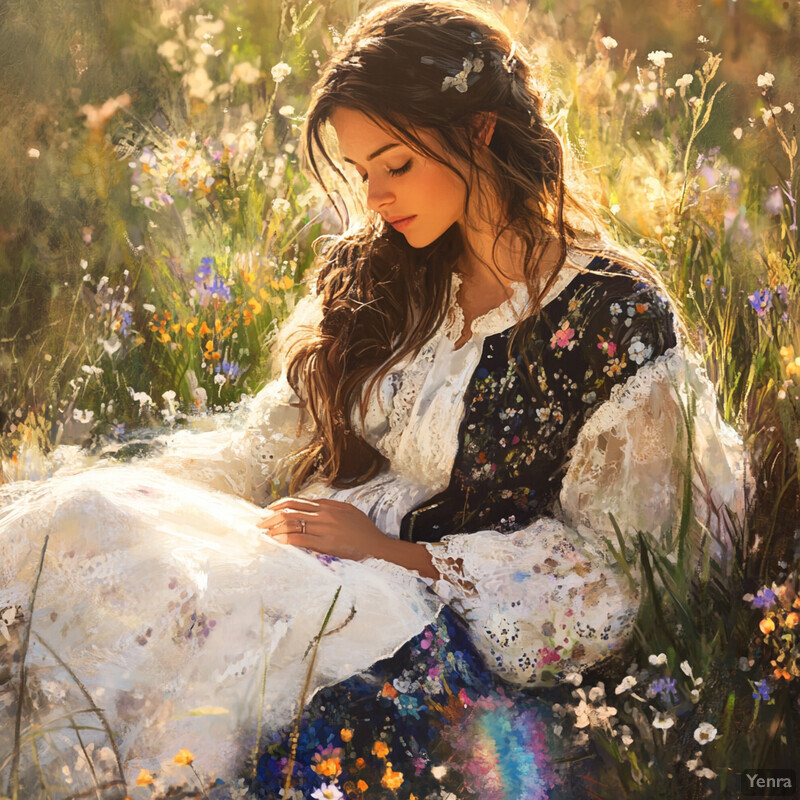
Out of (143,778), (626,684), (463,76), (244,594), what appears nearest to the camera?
(143,778)

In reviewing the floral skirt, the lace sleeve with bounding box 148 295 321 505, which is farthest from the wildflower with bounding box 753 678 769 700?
the lace sleeve with bounding box 148 295 321 505

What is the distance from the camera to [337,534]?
1.98 meters

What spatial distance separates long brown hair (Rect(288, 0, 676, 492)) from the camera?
2.10m

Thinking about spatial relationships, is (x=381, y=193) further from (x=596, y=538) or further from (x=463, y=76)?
(x=596, y=538)

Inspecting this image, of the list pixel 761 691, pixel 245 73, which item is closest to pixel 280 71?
pixel 245 73

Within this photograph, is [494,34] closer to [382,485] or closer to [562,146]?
[562,146]

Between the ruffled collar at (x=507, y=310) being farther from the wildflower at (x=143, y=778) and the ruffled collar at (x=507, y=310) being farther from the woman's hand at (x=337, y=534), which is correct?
the wildflower at (x=143, y=778)

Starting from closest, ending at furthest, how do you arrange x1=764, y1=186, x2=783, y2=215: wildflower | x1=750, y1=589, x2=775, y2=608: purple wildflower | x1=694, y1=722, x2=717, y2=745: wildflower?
x1=694, y1=722, x2=717, y2=745: wildflower
x1=750, y1=589, x2=775, y2=608: purple wildflower
x1=764, y1=186, x2=783, y2=215: wildflower

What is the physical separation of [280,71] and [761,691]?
7.20 feet

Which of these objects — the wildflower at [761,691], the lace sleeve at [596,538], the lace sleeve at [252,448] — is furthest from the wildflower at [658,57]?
the wildflower at [761,691]

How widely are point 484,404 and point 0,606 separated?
3.63 feet

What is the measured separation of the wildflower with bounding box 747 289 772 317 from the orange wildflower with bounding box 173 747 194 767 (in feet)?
5.23

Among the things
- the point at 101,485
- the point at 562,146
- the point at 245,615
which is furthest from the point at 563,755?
the point at 562,146

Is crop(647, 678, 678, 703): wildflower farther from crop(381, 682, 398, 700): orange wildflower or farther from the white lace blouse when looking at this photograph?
crop(381, 682, 398, 700): orange wildflower
